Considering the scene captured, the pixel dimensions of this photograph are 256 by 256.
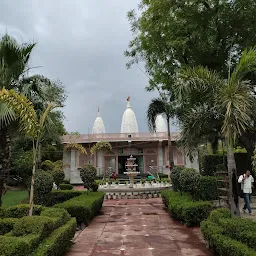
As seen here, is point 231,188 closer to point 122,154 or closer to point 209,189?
point 209,189

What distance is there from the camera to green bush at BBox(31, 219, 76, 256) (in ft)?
14.6

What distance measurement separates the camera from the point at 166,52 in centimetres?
1373

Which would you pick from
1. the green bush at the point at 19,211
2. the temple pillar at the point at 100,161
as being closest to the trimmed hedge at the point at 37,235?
the green bush at the point at 19,211

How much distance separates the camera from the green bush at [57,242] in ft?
14.6

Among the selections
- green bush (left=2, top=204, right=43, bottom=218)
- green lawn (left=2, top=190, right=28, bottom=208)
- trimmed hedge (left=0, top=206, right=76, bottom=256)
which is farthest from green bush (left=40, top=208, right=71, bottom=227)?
green lawn (left=2, top=190, right=28, bottom=208)

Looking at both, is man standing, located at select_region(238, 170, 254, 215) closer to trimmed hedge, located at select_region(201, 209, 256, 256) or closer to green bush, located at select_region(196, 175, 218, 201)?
green bush, located at select_region(196, 175, 218, 201)

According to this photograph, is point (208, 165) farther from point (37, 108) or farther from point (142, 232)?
point (37, 108)

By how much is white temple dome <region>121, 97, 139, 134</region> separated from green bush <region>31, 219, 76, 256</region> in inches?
1169

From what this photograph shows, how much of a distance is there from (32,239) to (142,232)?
404 centimetres

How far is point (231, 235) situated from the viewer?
5004 mm

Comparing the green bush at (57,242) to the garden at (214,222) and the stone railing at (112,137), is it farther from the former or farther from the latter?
the stone railing at (112,137)

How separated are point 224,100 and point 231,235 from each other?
11.8 feet

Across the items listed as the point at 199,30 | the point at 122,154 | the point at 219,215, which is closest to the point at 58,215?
the point at 219,215

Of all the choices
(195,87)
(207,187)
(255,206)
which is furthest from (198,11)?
(255,206)
